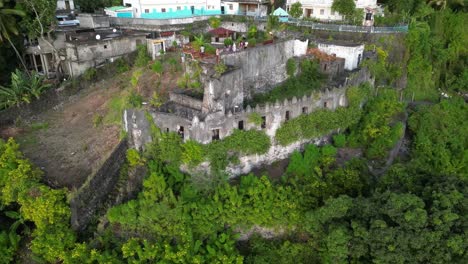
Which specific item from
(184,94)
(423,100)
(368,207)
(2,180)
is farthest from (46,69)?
(423,100)

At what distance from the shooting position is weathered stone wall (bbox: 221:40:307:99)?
30156mm

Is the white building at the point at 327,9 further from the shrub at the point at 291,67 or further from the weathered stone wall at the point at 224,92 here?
the weathered stone wall at the point at 224,92

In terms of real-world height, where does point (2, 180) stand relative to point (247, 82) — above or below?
below

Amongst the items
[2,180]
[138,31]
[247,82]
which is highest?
[138,31]

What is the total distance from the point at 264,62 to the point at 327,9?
49.8 feet

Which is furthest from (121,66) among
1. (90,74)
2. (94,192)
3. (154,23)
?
(94,192)

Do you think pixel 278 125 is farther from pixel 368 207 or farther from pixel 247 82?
pixel 368 207

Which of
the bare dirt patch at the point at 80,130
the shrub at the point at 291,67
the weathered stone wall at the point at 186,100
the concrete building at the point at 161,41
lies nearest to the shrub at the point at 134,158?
the bare dirt patch at the point at 80,130

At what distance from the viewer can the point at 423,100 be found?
129ft

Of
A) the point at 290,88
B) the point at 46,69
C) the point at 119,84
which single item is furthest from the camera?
the point at 46,69

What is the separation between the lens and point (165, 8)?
151 ft

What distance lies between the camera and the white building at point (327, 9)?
41125mm

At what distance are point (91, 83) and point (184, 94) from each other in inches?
599

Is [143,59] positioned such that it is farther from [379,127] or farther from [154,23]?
[379,127]
